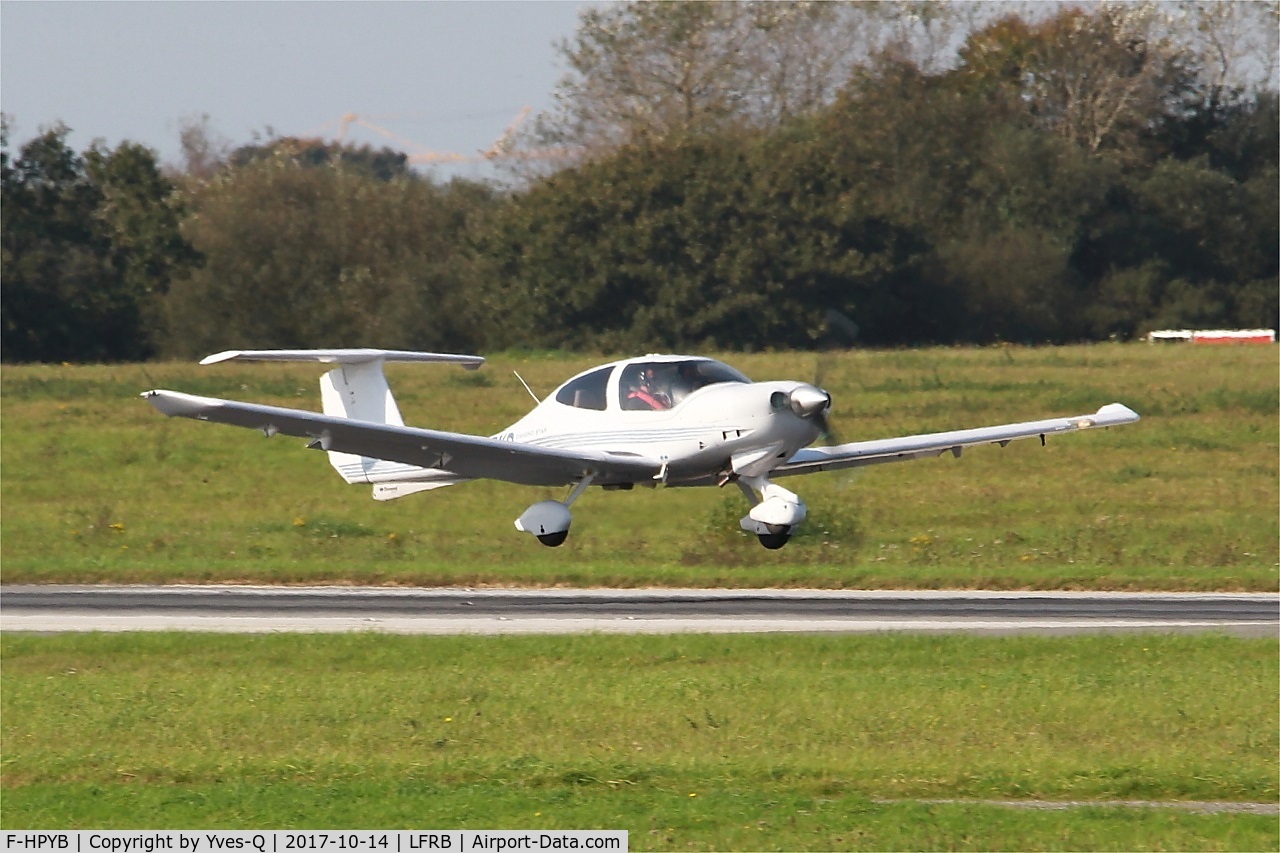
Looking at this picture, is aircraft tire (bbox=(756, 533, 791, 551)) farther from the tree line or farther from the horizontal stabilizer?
the tree line

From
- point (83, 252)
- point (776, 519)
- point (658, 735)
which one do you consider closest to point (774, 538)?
point (776, 519)

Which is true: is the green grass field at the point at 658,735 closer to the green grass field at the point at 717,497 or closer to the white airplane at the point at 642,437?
the white airplane at the point at 642,437

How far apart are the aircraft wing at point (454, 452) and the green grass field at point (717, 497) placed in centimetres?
475

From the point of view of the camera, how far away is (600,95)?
7238 cm

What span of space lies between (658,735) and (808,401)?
4.31 metres

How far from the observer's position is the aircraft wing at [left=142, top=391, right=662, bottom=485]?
57.6 ft

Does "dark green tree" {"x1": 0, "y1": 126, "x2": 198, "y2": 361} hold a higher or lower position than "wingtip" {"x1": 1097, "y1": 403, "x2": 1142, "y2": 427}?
higher

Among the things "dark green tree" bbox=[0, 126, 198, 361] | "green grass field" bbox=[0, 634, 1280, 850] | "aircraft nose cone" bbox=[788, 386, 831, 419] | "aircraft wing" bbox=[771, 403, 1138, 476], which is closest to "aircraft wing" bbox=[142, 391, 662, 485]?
"aircraft nose cone" bbox=[788, 386, 831, 419]

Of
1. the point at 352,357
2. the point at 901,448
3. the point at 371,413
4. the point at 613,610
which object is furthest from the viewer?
the point at 613,610

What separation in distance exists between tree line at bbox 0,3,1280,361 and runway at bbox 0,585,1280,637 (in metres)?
33.4

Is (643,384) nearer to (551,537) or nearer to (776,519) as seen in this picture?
(776,519)

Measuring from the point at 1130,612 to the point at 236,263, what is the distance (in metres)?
51.0

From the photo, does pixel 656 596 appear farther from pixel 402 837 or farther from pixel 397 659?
pixel 402 837

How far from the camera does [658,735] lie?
1831 centimetres
